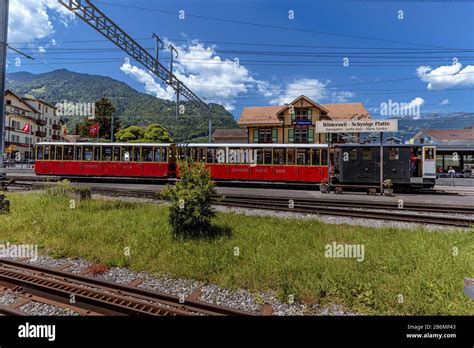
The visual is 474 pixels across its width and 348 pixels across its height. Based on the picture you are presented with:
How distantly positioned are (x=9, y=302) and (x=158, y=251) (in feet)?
8.60

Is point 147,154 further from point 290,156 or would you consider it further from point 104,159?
point 290,156

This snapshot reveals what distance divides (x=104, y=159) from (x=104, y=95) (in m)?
51.9

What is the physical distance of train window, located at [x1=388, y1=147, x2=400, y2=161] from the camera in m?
15.3

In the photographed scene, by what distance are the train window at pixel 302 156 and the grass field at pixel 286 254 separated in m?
9.77

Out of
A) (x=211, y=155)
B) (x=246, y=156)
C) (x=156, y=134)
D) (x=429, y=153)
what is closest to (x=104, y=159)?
(x=211, y=155)

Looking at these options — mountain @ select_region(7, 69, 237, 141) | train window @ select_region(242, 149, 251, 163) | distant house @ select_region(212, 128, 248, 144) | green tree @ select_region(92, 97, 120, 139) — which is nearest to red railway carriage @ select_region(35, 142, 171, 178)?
train window @ select_region(242, 149, 251, 163)

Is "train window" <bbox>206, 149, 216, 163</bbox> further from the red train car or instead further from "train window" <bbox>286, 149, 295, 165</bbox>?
"train window" <bbox>286, 149, 295, 165</bbox>

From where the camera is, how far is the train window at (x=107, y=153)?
1923 centimetres

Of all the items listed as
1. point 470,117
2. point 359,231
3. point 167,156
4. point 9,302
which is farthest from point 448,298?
point 470,117

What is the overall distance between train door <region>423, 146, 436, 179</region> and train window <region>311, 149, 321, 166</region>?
6.30 meters

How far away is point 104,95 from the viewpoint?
6166cm

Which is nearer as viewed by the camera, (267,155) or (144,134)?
(267,155)

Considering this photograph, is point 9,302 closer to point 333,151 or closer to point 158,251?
point 158,251

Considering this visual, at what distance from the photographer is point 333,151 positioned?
17.2 m
